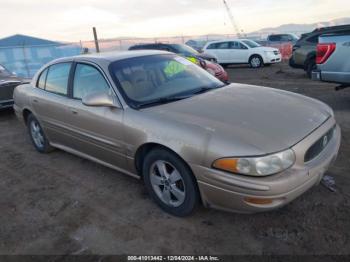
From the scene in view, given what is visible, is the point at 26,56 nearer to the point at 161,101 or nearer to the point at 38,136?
the point at 38,136

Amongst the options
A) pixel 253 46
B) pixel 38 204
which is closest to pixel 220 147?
pixel 38 204

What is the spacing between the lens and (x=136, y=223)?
3303mm

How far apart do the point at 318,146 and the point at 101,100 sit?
215 cm

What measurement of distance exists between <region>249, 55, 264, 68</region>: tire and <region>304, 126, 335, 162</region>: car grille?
14355mm

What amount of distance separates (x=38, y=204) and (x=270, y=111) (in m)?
2.70

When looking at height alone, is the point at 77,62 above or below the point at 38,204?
above

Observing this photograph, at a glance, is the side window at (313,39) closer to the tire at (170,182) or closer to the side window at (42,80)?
the side window at (42,80)

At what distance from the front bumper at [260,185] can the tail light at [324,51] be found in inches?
144

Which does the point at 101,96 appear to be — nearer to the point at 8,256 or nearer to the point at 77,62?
the point at 77,62

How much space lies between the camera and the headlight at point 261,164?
2645 millimetres

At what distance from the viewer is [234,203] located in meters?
2.80

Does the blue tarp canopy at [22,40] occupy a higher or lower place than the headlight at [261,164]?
higher

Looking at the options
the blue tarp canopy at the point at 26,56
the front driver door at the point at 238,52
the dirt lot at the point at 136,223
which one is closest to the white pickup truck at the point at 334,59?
the dirt lot at the point at 136,223

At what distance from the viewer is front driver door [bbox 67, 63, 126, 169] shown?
143 inches
